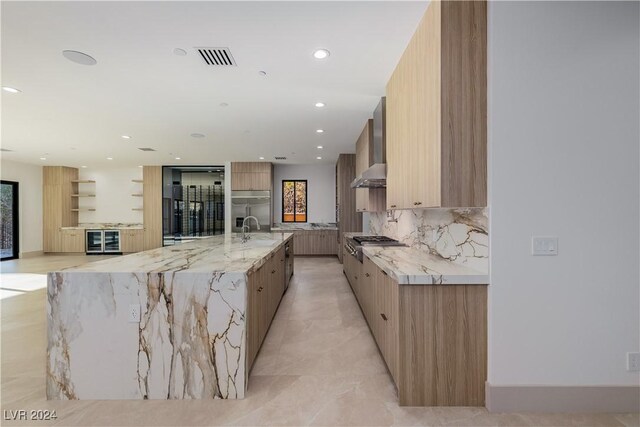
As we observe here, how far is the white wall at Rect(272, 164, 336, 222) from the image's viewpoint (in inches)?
346

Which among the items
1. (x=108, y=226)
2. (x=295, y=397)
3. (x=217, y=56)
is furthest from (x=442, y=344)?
(x=108, y=226)

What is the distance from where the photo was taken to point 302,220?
877 centimetres

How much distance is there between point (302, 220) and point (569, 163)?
727 centimetres

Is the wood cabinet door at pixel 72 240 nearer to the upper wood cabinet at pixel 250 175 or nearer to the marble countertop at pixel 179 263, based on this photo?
the upper wood cabinet at pixel 250 175

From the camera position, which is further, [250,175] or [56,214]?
[56,214]

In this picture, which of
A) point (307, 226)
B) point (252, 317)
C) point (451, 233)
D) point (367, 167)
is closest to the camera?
point (252, 317)

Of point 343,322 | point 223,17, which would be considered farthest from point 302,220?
point 223,17

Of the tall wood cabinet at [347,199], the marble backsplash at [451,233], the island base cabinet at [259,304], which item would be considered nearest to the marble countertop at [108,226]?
the tall wood cabinet at [347,199]

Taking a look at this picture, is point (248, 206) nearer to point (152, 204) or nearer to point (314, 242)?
point (314, 242)

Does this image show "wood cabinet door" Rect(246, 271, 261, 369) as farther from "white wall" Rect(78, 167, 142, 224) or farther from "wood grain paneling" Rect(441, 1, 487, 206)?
"white wall" Rect(78, 167, 142, 224)

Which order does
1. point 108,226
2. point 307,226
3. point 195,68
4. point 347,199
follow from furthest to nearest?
point 108,226 → point 307,226 → point 347,199 → point 195,68

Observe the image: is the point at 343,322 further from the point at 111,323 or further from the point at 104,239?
the point at 104,239

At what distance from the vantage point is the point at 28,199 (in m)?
8.28

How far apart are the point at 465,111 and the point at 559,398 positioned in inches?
76.2
